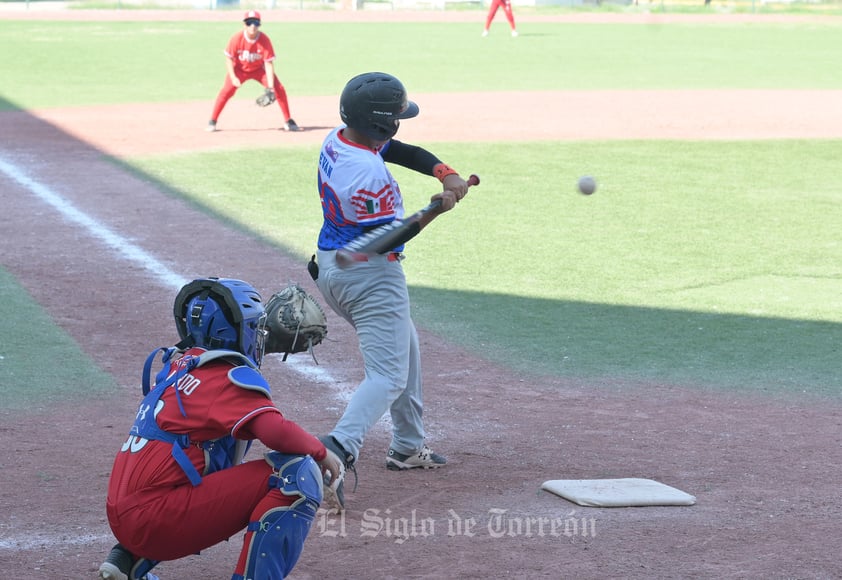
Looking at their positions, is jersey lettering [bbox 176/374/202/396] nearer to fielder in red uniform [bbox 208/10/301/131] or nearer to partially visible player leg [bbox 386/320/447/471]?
partially visible player leg [bbox 386/320/447/471]

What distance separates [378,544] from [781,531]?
1715 mm

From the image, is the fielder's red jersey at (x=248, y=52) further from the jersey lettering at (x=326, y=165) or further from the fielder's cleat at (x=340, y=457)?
the fielder's cleat at (x=340, y=457)

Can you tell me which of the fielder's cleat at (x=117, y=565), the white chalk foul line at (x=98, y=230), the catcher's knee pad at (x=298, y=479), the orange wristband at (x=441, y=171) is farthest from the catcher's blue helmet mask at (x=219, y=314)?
the white chalk foul line at (x=98, y=230)

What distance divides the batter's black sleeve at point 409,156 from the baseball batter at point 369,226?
0.88ft

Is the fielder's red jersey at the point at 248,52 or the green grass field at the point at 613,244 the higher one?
the fielder's red jersey at the point at 248,52

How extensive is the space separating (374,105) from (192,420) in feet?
6.44

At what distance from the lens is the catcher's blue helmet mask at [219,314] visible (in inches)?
162

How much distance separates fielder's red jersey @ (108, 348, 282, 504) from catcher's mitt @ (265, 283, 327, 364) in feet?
2.78

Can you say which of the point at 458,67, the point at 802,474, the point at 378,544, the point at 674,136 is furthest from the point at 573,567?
the point at 458,67

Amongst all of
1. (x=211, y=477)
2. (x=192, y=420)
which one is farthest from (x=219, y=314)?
(x=211, y=477)

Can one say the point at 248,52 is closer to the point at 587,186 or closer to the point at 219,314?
the point at 587,186

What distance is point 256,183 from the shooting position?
13.4m

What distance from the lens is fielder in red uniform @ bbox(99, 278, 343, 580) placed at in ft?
12.7

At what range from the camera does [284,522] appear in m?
3.89
